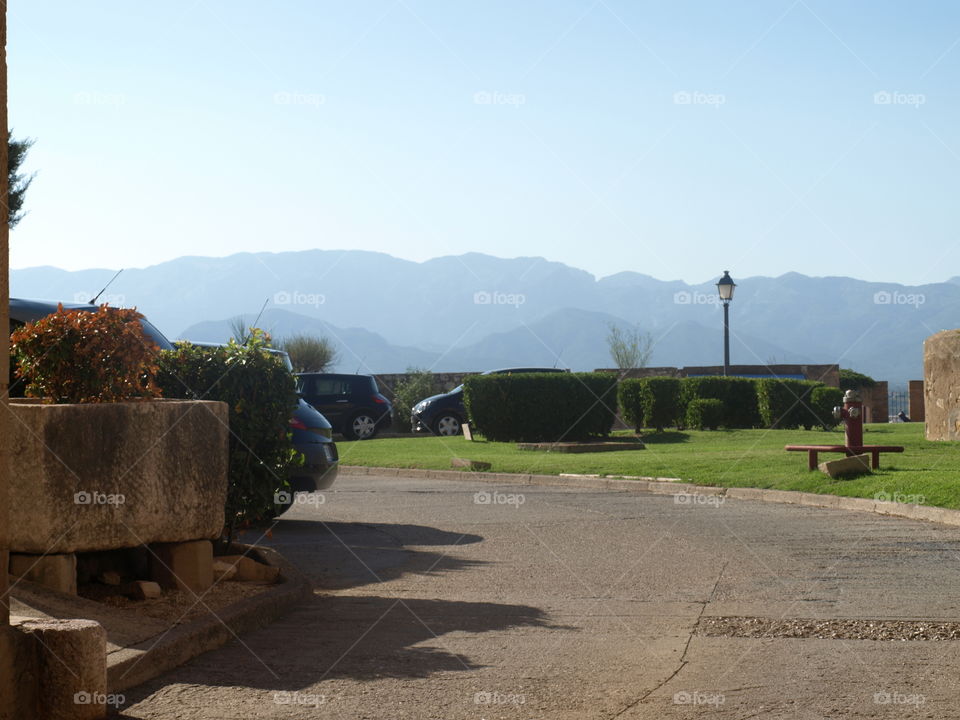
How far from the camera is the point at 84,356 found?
6.73 meters

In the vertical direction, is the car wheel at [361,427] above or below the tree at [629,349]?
below

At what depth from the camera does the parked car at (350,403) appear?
28.2 m

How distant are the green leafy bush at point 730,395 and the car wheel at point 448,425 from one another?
592 cm

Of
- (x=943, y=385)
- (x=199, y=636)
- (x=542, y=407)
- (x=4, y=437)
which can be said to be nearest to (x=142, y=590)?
(x=199, y=636)

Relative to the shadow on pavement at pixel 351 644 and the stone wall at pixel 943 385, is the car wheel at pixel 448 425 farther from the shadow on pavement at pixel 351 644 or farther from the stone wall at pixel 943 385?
the shadow on pavement at pixel 351 644

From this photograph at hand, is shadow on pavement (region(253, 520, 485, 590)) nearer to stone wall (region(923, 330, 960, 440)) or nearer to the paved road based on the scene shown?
the paved road

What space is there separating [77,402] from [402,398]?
88.3ft

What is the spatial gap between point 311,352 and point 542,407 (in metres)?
17.8

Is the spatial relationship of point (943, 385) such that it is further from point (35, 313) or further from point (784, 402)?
point (35, 313)

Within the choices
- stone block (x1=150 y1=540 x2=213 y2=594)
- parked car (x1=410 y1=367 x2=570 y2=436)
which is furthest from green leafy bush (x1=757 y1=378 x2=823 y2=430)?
stone block (x1=150 y1=540 x2=213 y2=594)

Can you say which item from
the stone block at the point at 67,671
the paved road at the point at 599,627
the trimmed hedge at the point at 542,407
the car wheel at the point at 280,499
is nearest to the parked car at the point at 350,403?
the trimmed hedge at the point at 542,407

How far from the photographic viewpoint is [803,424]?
2842 centimetres

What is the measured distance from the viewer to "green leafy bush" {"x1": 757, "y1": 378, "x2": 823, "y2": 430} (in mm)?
27703

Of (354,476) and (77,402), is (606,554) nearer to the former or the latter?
(77,402)
